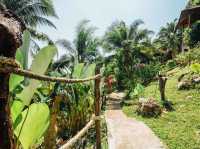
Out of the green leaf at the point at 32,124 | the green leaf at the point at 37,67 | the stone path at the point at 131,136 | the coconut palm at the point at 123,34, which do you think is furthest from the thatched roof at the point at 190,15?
the green leaf at the point at 32,124

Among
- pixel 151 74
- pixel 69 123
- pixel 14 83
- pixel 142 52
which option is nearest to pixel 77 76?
pixel 69 123

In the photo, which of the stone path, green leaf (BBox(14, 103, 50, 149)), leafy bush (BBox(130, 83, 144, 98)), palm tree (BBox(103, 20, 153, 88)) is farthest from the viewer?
palm tree (BBox(103, 20, 153, 88))

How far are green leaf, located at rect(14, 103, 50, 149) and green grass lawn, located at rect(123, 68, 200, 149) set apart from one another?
4560 millimetres

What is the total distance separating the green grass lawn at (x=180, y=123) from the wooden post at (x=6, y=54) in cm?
517

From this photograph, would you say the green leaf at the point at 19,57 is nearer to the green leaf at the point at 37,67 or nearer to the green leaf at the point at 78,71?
the green leaf at the point at 37,67

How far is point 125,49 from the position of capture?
2178 cm

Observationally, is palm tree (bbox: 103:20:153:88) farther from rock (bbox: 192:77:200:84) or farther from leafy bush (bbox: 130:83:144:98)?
rock (bbox: 192:77:200:84)

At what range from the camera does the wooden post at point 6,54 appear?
3.96ft

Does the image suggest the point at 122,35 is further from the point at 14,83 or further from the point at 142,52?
the point at 14,83

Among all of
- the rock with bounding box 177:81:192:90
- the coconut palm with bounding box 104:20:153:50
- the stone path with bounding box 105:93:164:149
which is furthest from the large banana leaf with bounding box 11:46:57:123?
the coconut palm with bounding box 104:20:153:50

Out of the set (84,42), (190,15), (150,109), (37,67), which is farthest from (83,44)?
(37,67)

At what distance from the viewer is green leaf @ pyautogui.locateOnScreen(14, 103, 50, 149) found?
1822 mm

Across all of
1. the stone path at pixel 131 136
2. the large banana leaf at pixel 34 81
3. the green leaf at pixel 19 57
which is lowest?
the stone path at pixel 131 136

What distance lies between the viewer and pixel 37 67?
6.19 feet
